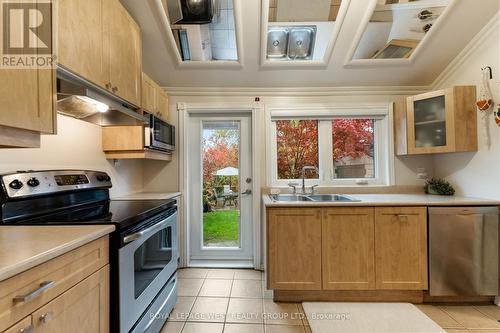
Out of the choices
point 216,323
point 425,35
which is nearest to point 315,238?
point 216,323

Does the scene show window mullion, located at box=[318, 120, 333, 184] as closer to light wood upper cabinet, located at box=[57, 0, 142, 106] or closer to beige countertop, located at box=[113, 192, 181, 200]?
beige countertop, located at box=[113, 192, 181, 200]

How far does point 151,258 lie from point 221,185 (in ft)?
5.34

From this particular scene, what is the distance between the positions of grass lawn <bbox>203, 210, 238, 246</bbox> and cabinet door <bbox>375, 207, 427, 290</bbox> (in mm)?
1619

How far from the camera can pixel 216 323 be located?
2.00 m

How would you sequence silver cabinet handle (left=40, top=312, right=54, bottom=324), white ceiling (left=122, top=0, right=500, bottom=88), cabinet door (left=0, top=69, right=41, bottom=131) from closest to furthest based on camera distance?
1. silver cabinet handle (left=40, top=312, right=54, bottom=324)
2. cabinet door (left=0, top=69, right=41, bottom=131)
3. white ceiling (left=122, top=0, right=500, bottom=88)

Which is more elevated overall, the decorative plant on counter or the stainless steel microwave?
the stainless steel microwave

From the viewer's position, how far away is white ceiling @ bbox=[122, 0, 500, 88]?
2.18m

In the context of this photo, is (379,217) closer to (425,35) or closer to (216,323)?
(216,323)

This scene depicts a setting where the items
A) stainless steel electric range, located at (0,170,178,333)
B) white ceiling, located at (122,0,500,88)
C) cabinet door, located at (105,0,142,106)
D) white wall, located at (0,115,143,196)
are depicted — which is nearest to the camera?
stainless steel electric range, located at (0,170,178,333)

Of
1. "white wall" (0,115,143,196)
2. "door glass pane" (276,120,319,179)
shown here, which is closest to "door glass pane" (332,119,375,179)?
"door glass pane" (276,120,319,179)

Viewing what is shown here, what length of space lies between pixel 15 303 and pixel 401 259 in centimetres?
255

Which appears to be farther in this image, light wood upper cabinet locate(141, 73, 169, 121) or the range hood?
light wood upper cabinet locate(141, 73, 169, 121)

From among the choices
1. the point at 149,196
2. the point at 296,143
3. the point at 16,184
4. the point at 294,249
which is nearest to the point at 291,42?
the point at 296,143

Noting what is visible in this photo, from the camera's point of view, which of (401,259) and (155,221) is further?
(401,259)
